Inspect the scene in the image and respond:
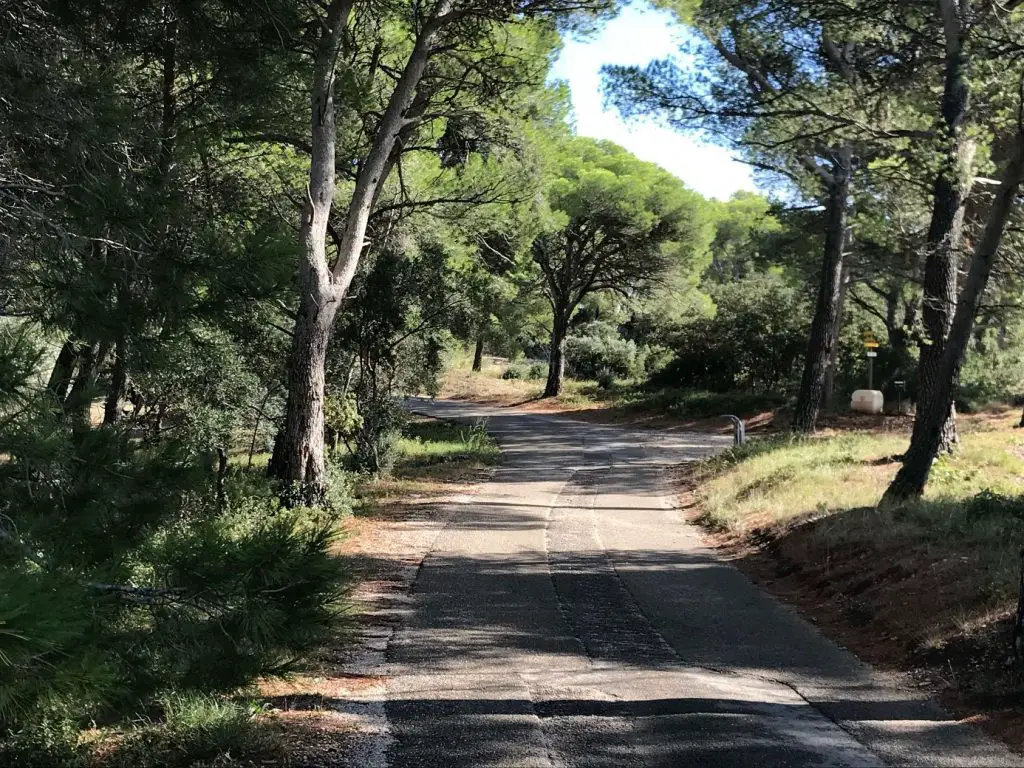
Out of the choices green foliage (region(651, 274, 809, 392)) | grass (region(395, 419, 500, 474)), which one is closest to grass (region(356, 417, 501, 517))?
grass (region(395, 419, 500, 474))

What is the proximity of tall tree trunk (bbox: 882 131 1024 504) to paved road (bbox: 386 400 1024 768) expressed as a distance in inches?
102

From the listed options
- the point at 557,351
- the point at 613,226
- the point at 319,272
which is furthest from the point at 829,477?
the point at 557,351

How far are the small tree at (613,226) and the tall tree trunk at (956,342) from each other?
81.6 ft

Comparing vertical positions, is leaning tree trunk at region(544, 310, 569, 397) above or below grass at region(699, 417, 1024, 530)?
above

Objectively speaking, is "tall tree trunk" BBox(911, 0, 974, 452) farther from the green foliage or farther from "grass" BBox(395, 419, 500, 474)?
the green foliage

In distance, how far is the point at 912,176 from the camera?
40.5ft

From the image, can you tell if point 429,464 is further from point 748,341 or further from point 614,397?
point 614,397

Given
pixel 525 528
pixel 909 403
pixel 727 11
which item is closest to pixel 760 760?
pixel 525 528

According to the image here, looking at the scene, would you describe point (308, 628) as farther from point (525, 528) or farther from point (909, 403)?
point (909, 403)

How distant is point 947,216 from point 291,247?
1231 centimetres

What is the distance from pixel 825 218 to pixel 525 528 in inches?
652

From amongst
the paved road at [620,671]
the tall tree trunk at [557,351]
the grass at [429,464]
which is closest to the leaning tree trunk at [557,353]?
the tall tree trunk at [557,351]

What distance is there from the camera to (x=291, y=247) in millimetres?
4672

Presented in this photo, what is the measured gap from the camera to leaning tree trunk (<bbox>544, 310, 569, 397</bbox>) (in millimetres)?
39969
